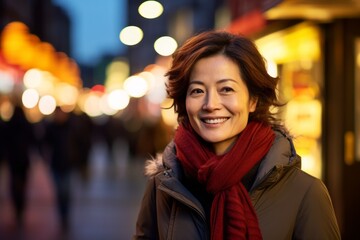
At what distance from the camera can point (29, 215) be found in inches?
534

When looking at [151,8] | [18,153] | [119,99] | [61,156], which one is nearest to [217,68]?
[61,156]

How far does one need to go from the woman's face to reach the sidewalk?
25.8 ft

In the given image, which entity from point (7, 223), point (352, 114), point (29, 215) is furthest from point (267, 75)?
point (29, 215)

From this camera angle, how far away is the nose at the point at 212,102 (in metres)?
3.09

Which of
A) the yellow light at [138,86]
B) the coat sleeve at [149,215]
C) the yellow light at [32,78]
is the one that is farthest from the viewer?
the yellow light at [138,86]

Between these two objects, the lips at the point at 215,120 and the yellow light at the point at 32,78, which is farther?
the yellow light at the point at 32,78

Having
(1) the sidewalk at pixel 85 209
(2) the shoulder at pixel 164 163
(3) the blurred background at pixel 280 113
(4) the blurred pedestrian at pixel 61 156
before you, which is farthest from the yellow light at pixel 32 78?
(2) the shoulder at pixel 164 163

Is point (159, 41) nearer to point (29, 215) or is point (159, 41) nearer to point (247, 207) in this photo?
point (29, 215)

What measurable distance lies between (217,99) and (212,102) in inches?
1.0

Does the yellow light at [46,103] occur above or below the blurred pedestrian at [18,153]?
above

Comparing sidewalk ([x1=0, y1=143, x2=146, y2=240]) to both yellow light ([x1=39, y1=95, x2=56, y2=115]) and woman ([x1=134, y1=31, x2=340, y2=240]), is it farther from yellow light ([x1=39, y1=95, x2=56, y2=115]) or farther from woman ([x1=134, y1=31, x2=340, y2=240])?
yellow light ([x1=39, y1=95, x2=56, y2=115])

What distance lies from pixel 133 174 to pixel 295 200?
20.9m

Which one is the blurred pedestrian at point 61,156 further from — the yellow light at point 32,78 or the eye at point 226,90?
the yellow light at point 32,78

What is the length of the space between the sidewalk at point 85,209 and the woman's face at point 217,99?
788cm
